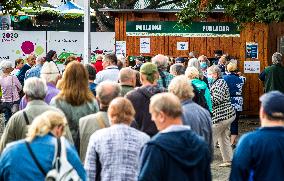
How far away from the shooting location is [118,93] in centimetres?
873

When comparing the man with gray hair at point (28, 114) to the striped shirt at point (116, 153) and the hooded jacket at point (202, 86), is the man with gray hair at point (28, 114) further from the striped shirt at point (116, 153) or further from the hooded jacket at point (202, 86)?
the hooded jacket at point (202, 86)

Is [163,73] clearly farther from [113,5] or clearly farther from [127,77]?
[113,5]

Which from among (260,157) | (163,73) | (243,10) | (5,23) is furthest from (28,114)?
(5,23)

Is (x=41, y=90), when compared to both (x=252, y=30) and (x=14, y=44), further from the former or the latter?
(x=14, y=44)

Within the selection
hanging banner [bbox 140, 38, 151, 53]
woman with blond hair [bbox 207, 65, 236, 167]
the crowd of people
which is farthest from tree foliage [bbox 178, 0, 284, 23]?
the crowd of people

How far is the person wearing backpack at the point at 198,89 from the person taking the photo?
1216 centimetres

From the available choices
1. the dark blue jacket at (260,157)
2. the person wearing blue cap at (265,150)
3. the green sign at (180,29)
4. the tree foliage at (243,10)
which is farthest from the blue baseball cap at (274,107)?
the green sign at (180,29)

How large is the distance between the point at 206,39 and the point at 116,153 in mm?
16850

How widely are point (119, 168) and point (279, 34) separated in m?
16.6

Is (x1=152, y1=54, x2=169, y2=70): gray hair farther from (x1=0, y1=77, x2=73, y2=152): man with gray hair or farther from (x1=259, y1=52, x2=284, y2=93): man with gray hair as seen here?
(x1=259, y1=52, x2=284, y2=93): man with gray hair

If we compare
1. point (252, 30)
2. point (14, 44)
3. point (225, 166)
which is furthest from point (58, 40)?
point (225, 166)

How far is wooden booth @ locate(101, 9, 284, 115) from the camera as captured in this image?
23359 mm

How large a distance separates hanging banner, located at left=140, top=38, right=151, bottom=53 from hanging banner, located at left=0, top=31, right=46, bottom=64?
4000 mm

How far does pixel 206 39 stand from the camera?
24.2 metres
